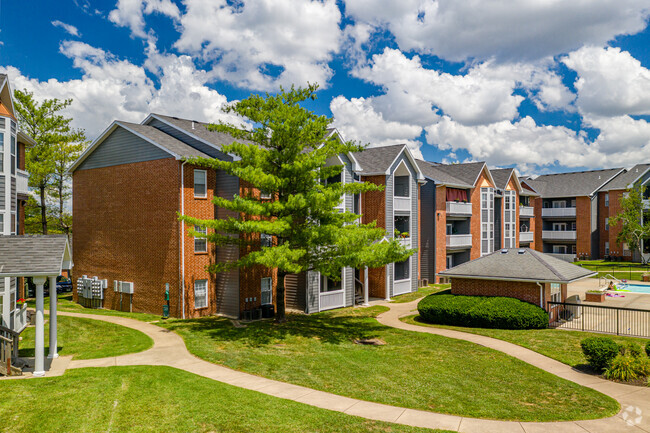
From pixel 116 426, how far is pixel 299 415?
4.12 meters

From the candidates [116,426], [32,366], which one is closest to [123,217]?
[32,366]

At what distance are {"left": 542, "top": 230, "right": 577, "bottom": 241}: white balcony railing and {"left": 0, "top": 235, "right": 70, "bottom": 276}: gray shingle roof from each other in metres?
65.3

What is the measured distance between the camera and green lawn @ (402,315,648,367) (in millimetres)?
17156

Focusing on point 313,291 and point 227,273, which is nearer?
point 227,273

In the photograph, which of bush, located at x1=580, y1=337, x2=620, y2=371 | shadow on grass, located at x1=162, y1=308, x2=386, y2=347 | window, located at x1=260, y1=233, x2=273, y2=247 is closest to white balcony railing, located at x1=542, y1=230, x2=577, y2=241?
shadow on grass, located at x1=162, y1=308, x2=386, y2=347

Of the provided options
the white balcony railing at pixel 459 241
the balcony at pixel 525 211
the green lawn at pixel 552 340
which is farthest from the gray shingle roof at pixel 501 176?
the green lawn at pixel 552 340

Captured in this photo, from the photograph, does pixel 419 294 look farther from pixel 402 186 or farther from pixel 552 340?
pixel 552 340

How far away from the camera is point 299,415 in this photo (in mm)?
10914

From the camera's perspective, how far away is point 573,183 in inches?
2598

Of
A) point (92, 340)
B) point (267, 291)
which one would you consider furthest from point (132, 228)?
point (92, 340)

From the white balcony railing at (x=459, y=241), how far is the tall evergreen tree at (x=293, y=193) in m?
23.1

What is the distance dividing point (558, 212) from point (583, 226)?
146 inches

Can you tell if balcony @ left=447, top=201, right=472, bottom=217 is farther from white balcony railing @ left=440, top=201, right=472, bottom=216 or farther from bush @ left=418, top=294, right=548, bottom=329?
bush @ left=418, top=294, right=548, bottom=329

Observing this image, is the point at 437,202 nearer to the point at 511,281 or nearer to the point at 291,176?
the point at 511,281
